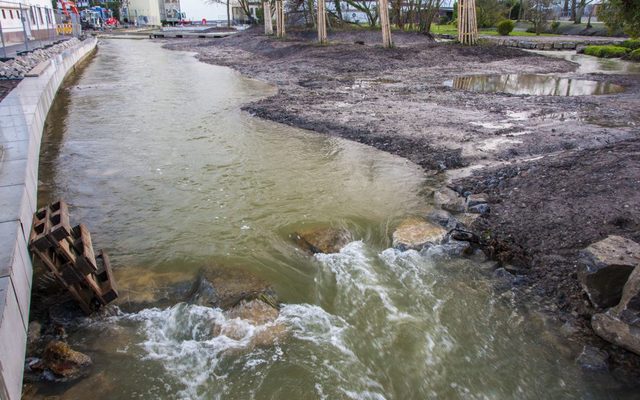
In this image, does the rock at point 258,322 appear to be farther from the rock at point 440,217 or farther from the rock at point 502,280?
the rock at point 440,217

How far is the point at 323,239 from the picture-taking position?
5.98 m

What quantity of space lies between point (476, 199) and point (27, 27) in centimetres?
2678

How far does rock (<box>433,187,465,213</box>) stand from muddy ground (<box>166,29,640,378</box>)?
28cm

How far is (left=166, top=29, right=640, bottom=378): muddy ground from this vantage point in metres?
5.34

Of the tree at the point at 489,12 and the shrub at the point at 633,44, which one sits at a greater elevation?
the tree at the point at 489,12

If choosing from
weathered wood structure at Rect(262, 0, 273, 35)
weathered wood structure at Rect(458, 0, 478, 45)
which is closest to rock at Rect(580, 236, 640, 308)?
weathered wood structure at Rect(458, 0, 478, 45)

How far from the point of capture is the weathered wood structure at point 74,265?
436 cm

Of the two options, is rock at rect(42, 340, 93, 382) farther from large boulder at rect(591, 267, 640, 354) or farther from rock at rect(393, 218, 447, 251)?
Result: large boulder at rect(591, 267, 640, 354)

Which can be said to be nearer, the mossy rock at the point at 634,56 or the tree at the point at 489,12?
the mossy rock at the point at 634,56

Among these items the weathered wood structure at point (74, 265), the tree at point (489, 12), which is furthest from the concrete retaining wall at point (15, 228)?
the tree at point (489, 12)

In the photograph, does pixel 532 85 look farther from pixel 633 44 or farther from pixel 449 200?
pixel 633 44

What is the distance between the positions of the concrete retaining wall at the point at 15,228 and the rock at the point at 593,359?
4502mm

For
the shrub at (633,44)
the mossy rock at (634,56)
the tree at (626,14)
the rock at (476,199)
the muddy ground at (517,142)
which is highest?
the tree at (626,14)

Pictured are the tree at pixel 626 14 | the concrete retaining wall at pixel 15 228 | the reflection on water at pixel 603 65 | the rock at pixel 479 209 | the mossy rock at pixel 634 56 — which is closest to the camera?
the concrete retaining wall at pixel 15 228
